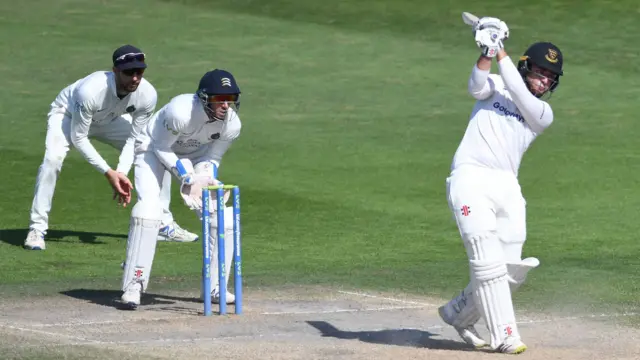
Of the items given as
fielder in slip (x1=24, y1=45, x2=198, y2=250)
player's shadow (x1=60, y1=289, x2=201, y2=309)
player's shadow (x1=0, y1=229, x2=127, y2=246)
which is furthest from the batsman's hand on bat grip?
player's shadow (x1=0, y1=229, x2=127, y2=246)

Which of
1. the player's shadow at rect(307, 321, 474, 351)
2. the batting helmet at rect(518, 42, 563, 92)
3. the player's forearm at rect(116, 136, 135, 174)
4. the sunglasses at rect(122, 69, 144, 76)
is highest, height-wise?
the sunglasses at rect(122, 69, 144, 76)

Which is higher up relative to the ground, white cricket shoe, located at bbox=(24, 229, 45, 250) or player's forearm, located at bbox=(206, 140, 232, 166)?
player's forearm, located at bbox=(206, 140, 232, 166)

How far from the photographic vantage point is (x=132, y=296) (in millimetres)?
9414

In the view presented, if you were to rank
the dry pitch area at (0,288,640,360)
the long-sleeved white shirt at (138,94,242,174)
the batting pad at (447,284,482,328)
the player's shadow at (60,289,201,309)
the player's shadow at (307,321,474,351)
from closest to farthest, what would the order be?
the dry pitch area at (0,288,640,360), the batting pad at (447,284,482,328), the player's shadow at (307,321,474,351), the long-sleeved white shirt at (138,94,242,174), the player's shadow at (60,289,201,309)

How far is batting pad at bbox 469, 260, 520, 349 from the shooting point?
7902 millimetres

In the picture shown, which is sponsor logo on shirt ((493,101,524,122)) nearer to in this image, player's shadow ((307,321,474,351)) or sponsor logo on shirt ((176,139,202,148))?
player's shadow ((307,321,474,351))

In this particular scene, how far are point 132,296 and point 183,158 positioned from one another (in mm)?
1189

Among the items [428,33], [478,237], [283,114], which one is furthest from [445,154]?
[478,237]

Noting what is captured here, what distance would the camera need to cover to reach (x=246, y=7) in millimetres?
25016

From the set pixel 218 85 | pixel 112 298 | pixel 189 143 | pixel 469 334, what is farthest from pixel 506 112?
pixel 112 298

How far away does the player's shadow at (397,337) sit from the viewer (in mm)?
8336

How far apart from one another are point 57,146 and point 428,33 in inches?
459

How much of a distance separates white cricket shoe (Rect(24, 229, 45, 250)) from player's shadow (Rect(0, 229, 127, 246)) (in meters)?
0.30

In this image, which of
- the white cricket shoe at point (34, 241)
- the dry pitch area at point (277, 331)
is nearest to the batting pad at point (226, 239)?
the dry pitch area at point (277, 331)
